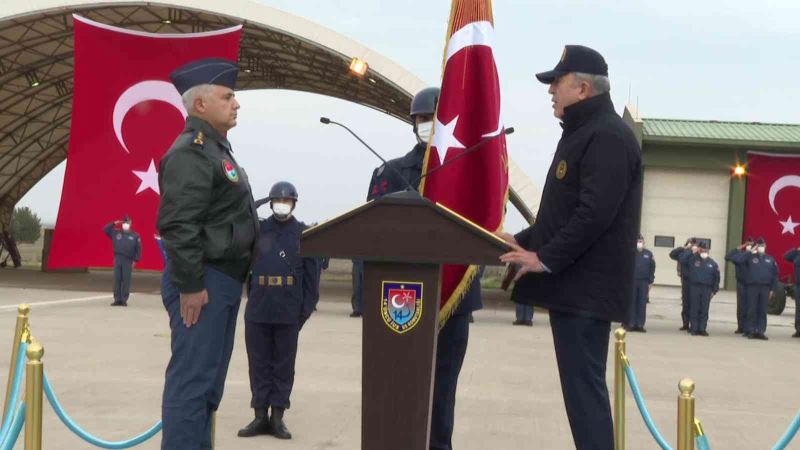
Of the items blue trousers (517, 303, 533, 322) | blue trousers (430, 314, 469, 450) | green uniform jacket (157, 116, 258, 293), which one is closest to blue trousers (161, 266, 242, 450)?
green uniform jacket (157, 116, 258, 293)

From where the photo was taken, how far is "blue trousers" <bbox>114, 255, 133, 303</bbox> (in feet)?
59.2

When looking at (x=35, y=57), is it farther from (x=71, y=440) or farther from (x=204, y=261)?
(x=204, y=261)

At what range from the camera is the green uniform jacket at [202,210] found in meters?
3.93

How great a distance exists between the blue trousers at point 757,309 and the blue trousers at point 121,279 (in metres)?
11.5

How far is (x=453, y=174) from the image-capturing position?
4773 millimetres

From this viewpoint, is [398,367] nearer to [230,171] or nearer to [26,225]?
[230,171]

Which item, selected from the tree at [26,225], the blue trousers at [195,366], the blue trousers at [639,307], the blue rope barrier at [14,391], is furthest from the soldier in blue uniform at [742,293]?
the tree at [26,225]

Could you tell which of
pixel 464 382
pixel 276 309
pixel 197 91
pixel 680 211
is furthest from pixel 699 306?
pixel 197 91

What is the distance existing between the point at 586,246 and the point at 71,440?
368 cm

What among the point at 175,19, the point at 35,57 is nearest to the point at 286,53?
the point at 175,19

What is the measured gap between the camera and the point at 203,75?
4215mm

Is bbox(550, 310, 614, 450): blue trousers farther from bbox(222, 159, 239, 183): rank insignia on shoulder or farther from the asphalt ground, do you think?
the asphalt ground

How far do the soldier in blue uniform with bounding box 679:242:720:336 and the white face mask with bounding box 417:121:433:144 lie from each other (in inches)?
514

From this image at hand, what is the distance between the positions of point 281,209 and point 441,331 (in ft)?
7.96
